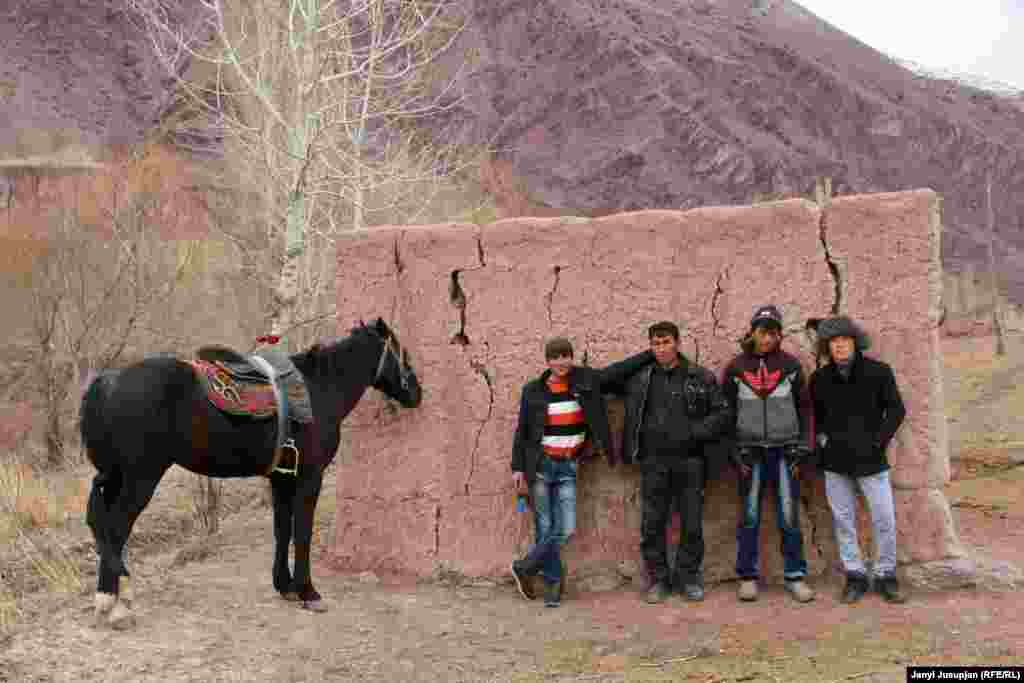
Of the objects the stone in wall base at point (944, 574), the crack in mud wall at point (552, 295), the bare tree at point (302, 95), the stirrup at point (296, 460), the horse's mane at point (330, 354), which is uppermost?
the bare tree at point (302, 95)

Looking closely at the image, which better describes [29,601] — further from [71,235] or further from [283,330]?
[71,235]

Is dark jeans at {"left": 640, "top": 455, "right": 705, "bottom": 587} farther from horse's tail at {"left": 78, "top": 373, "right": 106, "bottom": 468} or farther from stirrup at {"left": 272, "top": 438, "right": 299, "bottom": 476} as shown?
horse's tail at {"left": 78, "top": 373, "right": 106, "bottom": 468}

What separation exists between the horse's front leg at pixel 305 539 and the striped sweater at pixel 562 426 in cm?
132

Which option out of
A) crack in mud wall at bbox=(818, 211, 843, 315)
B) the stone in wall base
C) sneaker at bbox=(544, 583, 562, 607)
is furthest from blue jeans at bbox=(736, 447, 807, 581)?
sneaker at bbox=(544, 583, 562, 607)

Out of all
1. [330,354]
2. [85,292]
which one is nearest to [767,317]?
[330,354]

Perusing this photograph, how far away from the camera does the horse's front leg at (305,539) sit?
5383 mm

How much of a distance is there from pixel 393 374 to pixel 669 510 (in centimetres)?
183

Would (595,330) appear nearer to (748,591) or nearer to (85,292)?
(748,591)

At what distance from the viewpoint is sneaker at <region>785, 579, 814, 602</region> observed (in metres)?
5.27

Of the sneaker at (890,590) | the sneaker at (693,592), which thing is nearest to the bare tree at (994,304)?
the sneaker at (890,590)

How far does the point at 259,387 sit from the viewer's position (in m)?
5.27

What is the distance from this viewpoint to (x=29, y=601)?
18.1 feet

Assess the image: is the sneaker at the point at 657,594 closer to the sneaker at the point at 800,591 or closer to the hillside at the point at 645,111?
the sneaker at the point at 800,591

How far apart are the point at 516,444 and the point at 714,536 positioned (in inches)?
51.6
